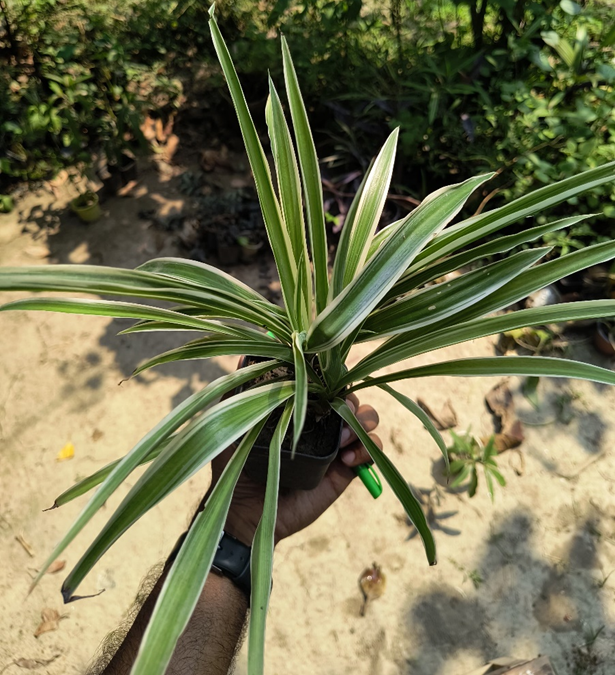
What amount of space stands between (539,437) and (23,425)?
2083 mm

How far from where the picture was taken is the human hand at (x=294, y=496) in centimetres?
114

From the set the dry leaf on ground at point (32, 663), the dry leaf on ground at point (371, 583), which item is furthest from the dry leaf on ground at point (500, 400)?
the dry leaf on ground at point (32, 663)

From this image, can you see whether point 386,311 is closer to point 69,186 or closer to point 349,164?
point 349,164

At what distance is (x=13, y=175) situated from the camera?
8.64ft

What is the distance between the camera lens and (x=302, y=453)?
1001 mm

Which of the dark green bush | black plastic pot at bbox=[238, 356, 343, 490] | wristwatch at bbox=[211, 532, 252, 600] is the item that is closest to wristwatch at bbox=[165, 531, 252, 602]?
Result: wristwatch at bbox=[211, 532, 252, 600]

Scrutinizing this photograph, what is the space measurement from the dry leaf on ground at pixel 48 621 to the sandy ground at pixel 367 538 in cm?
2

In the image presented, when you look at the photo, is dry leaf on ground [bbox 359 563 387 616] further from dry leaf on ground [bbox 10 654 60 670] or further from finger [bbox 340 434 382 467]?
dry leaf on ground [bbox 10 654 60 670]

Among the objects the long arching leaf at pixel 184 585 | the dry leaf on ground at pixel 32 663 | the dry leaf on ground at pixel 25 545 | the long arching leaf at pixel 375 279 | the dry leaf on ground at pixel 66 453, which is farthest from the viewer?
the dry leaf on ground at pixel 66 453

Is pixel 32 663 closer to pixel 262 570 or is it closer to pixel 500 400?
pixel 262 570

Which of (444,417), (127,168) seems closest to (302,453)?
(444,417)

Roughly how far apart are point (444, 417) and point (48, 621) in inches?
62.1

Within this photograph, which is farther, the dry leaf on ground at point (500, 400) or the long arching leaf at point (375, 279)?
the dry leaf on ground at point (500, 400)

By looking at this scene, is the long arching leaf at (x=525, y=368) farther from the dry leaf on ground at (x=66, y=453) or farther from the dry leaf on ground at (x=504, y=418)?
the dry leaf on ground at (x=66, y=453)
